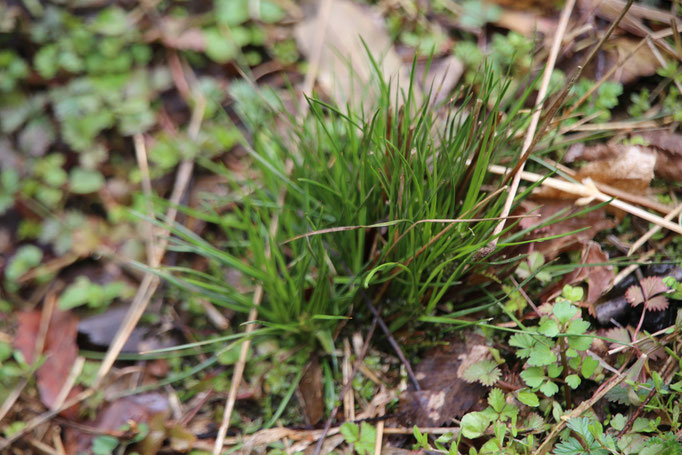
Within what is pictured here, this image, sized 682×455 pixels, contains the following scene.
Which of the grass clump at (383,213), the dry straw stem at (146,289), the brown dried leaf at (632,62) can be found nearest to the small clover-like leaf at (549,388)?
the grass clump at (383,213)

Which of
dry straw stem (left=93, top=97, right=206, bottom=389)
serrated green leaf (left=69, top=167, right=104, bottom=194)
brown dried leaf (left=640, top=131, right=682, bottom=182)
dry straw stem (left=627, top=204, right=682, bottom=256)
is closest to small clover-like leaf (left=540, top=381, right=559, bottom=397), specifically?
dry straw stem (left=627, top=204, right=682, bottom=256)

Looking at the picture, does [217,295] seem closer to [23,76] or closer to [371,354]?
[371,354]

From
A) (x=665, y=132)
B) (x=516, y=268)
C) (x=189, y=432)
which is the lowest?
(x=189, y=432)

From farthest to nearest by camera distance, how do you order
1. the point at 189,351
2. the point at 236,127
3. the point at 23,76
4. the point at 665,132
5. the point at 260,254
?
the point at 23,76
the point at 236,127
the point at 189,351
the point at 665,132
the point at 260,254

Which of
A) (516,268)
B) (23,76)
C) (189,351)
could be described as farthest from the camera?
(23,76)

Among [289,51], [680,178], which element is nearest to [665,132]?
Result: [680,178]

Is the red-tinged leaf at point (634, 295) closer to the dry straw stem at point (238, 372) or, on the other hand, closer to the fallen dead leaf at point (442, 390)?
the fallen dead leaf at point (442, 390)
